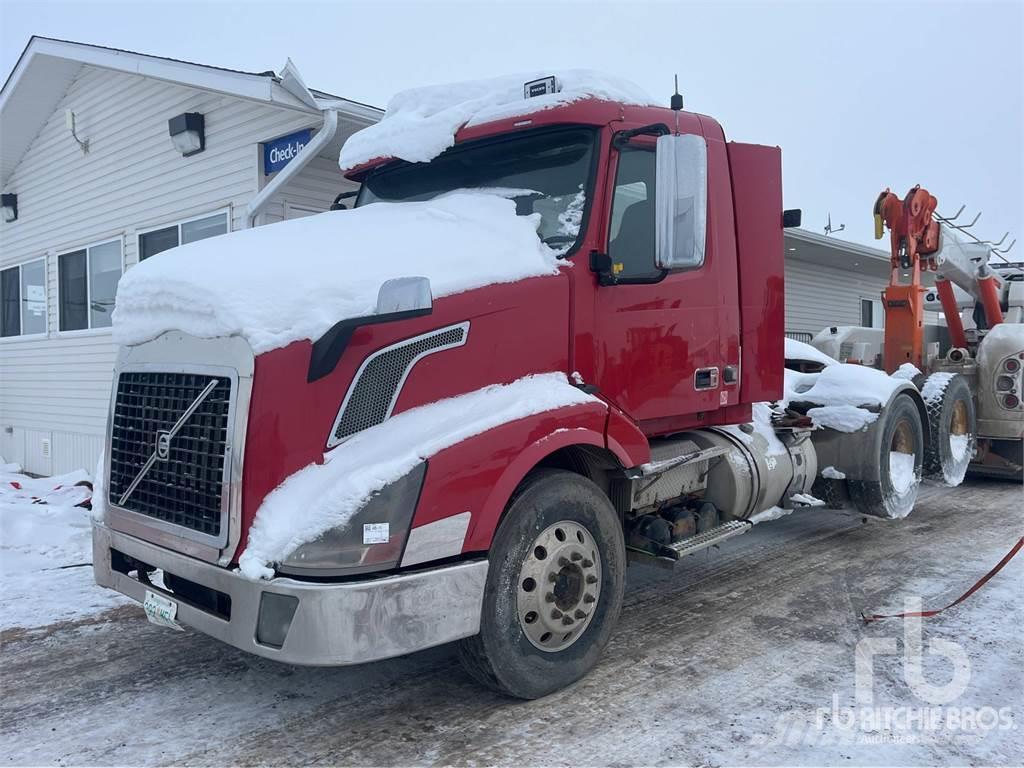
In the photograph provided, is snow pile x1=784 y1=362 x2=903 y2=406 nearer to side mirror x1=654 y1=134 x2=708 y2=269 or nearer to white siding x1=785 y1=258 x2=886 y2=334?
side mirror x1=654 y1=134 x2=708 y2=269

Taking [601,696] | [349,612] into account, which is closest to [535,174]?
[349,612]

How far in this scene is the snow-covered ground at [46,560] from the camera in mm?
5277

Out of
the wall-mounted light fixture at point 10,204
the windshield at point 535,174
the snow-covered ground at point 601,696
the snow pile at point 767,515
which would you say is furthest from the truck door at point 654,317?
the wall-mounted light fixture at point 10,204

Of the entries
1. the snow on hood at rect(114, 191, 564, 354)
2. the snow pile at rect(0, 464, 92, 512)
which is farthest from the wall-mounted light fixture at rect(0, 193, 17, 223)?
the snow on hood at rect(114, 191, 564, 354)

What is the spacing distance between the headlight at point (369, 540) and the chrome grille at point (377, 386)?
308 millimetres

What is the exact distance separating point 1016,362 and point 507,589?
26.0 feet

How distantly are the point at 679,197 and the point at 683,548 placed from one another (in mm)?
1954

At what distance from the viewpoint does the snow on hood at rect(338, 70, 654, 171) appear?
4.29 meters

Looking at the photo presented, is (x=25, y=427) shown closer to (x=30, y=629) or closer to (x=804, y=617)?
(x=30, y=629)

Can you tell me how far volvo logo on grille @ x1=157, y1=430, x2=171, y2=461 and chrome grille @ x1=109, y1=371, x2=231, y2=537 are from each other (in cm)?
1

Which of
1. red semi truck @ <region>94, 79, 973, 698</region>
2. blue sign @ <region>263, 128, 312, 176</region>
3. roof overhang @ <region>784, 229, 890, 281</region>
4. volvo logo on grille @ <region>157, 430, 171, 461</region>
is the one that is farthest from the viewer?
roof overhang @ <region>784, 229, 890, 281</region>

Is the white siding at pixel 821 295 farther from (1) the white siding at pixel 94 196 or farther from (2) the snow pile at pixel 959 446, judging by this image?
(1) the white siding at pixel 94 196

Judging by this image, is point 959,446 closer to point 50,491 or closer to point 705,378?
point 705,378

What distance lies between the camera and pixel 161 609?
3.54m
